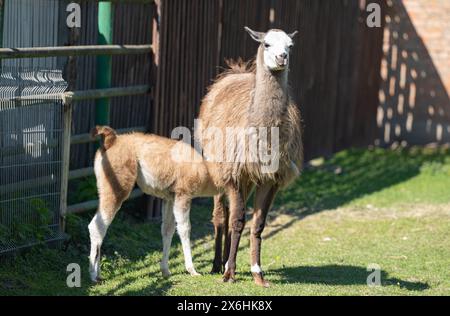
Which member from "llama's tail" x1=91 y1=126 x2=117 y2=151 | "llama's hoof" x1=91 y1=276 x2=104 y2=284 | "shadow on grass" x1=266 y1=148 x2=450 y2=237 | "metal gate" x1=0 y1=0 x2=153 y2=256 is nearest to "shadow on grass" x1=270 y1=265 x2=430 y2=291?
"llama's hoof" x1=91 y1=276 x2=104 y2=284

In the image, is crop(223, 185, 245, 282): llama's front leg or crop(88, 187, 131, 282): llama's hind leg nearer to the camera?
crop(88, 187, 131, 282): llama's hind leg

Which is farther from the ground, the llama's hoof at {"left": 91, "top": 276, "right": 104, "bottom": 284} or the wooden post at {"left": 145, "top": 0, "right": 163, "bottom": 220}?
the wooden post at {"left": 145, "top": 0, "right": 163, "bottom": 220}

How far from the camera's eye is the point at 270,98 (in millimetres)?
7641

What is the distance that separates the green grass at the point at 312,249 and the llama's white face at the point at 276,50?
182 centimetres

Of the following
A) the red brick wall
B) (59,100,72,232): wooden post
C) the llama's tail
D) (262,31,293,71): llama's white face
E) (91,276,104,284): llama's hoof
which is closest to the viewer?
(262,31,293,71): llama's white face

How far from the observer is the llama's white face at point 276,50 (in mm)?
7471

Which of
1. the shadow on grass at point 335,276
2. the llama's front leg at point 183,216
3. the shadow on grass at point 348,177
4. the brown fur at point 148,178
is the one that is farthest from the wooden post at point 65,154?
the shadow on grass at point 348,177

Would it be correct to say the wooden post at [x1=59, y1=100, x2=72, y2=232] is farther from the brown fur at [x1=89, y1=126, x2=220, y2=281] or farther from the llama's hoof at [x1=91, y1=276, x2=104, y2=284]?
the llama's hoof at [x1=91, y1=276, x2=104, y2=284]

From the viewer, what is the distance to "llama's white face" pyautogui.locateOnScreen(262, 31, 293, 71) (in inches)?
294

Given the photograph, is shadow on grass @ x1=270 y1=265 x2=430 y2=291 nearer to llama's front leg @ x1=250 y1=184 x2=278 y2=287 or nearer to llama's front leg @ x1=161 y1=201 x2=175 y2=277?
llama's front leg @ x1=250 y1=184 x2=278 y2=287

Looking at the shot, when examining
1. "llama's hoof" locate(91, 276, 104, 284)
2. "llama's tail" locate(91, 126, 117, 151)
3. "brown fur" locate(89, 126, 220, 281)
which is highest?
"llama's tail" locate(91, 126, 117, 151)

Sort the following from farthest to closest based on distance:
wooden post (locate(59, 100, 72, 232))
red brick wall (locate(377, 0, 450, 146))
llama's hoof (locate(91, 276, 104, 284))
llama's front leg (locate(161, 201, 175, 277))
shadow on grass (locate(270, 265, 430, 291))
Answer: red brick wall (locate(377, 0, 450, 146)), wooden post (locate(59, 100, 72, 232)), shadow on grass (locate(270, 265, 430, 291)), llama's front leg (locate(161, 201, 175, 277)), llama's hoof (locate(91, 276, 104, 284))

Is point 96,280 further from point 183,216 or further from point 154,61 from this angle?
point 154,61

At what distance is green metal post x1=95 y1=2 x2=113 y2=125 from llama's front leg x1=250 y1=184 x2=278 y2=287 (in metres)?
2.37
